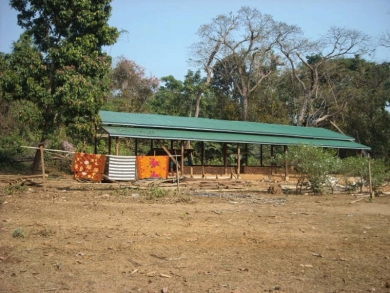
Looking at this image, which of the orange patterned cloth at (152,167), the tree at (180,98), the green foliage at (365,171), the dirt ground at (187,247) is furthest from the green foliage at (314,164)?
the tree at (180,98)

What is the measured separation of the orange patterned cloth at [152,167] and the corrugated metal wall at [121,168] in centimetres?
23

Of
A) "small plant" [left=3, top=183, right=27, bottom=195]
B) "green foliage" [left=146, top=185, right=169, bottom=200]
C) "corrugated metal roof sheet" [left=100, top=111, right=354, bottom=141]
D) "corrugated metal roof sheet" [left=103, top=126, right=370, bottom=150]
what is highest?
"corrugated metal roof sheet" [left=100, top=111, right=354, bottom=141]

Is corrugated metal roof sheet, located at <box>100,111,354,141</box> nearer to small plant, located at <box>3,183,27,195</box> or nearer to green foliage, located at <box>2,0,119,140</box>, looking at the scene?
green foliage, located at <box>2,0,119,140</box>

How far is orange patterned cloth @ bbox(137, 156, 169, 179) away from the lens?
46.6 feet

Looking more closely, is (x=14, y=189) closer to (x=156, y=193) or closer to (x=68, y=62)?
(x=156, y=193)

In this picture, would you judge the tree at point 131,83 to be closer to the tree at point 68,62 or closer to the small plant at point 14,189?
the tree at point 68,62

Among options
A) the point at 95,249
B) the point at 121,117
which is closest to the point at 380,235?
the point at 95,249

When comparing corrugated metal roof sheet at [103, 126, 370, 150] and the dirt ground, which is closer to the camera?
the dirt ground

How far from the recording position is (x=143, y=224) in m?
7.98

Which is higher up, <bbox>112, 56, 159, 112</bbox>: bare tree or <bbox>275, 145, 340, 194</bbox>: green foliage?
<bbox>112, 56, 159, 112</bbox>: bare tree

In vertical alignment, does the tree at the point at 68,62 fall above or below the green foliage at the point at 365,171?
above

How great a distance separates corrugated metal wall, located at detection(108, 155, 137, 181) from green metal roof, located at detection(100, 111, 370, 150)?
376 cm

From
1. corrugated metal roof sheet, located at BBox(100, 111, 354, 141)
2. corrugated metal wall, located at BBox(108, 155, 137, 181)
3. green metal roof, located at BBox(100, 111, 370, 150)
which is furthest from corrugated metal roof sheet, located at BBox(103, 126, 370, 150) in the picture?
corrugated metal wall, located at BBox(108, 155, 137, 181)

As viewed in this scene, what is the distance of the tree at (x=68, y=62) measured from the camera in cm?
1734
